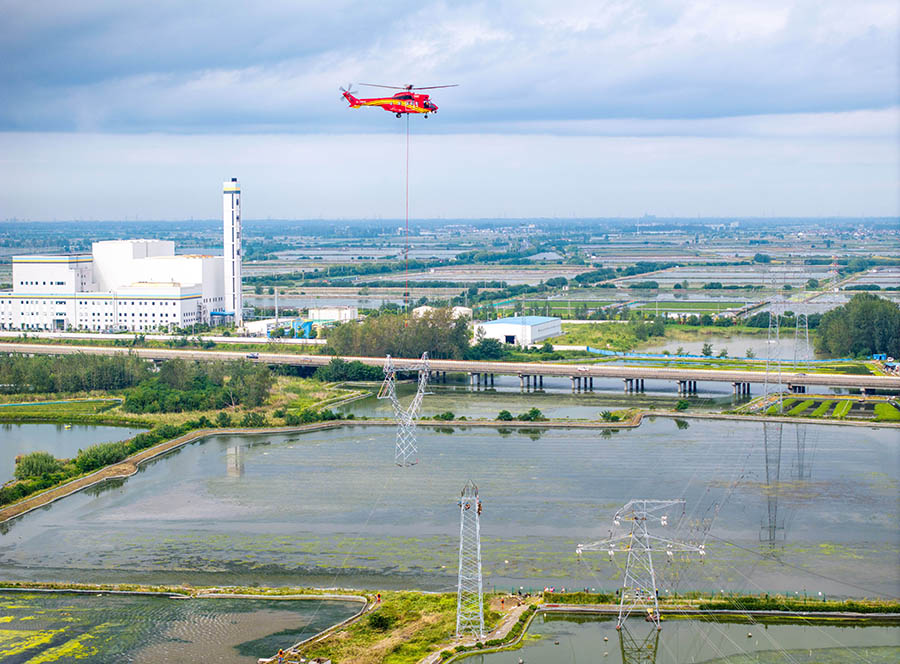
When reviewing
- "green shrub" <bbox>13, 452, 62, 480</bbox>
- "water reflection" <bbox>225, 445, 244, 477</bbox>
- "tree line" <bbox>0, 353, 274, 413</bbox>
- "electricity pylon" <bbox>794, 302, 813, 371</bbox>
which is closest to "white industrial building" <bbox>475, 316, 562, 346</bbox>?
"electricity pylon" <bbox>794, 302, 813, 371</bbox>

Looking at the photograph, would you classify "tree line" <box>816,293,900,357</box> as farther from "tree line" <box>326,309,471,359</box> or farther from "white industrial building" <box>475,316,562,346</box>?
"tree line" <box>326,309,471,359</box>

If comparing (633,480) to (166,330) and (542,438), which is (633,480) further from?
(166,330)

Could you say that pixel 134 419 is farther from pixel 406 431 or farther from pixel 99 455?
pixel 406 431

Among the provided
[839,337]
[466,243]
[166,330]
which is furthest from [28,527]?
[466,243]

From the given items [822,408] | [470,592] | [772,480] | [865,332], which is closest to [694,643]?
[470,592]

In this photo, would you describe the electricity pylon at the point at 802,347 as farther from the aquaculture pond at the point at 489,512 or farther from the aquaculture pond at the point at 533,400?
the aquaculture pond at the point at 489,512

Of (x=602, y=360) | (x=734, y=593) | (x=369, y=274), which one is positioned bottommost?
(x=734, y=593)

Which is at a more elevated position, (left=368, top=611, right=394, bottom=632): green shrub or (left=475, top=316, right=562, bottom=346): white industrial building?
(left=475, top=316, right=562, bottom=346): white industrial building
